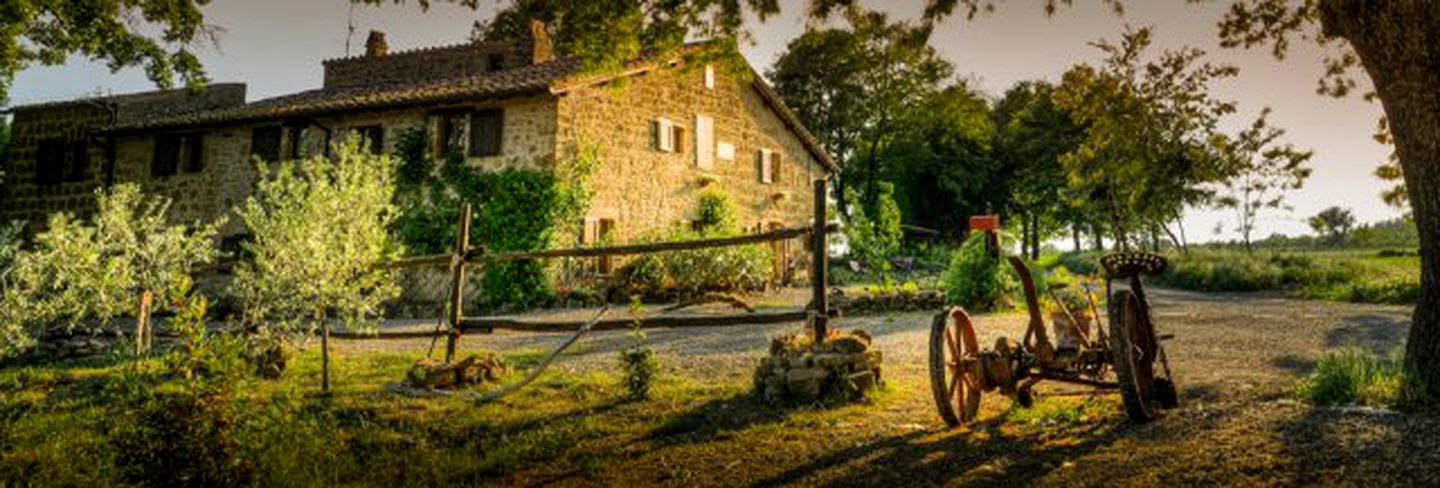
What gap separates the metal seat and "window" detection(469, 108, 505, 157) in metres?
14.6

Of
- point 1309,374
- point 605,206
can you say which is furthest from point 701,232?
point 1309,374

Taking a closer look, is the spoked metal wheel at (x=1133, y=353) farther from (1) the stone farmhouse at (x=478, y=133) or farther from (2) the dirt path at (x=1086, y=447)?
(1) the stone farmhouse at (x=478, y=133)

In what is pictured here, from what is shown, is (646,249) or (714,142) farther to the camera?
(714,142)

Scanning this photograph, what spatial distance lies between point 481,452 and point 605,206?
13.3 m

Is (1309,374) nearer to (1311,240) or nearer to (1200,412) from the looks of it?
(1200,412)

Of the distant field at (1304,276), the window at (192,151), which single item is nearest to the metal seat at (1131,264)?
the distant field at (1304,276)

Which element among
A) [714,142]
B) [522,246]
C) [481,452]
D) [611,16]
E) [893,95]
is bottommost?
[481,452]

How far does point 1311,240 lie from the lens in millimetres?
44656

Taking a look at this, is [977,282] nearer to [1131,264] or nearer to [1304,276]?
[1131,264]

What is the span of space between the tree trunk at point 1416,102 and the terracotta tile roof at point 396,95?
44.5 ft

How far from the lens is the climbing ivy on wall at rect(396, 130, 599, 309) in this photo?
52.5 feet

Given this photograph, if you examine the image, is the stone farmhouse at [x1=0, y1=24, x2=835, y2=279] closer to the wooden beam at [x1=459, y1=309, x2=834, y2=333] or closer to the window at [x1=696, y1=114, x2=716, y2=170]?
the window at [x1=696, y1=114, x2=716, y2=170]

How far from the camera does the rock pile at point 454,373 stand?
6.82m

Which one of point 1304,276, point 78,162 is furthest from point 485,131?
point 1304,276
